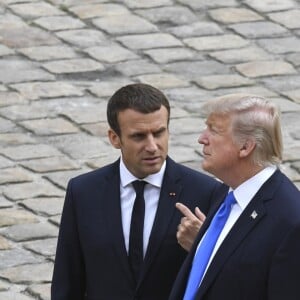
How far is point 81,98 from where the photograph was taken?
948cm

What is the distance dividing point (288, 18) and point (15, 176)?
11.7 feet

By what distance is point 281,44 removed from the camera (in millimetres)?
10516

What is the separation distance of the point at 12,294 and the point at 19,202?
47.8 inches

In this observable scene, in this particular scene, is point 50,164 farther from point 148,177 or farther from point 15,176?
point 148,177

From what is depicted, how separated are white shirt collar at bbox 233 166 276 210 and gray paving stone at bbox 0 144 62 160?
4.17 metres

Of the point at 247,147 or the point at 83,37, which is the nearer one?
the point at 247,147

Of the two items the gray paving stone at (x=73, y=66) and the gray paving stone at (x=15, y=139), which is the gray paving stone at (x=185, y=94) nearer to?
the gray paving stone at (x=73, y=66)

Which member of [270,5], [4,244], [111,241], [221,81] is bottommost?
[4,244]

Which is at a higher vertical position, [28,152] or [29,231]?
[28,152]

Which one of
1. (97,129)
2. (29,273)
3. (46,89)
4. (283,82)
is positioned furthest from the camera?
(283,82)

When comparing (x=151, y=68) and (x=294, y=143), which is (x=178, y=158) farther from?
(x=151, y=68)

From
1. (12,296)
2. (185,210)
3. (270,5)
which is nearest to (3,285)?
(12,296)

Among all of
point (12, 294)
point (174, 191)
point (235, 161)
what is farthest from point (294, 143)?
point (235, 161)

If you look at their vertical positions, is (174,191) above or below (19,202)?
above
